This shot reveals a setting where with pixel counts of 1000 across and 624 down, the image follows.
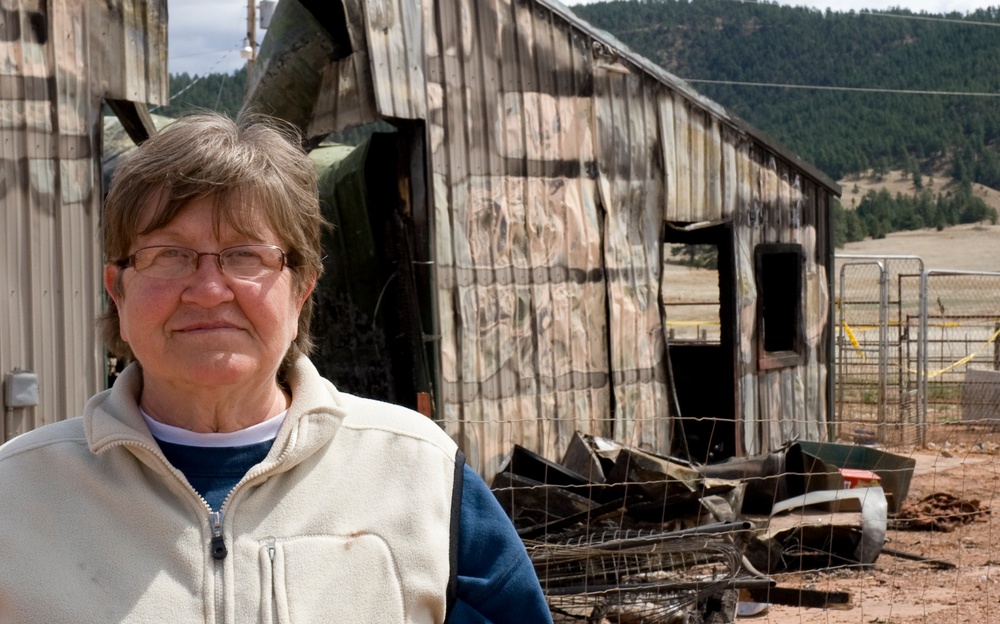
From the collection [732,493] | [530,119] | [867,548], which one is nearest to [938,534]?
[867,548]

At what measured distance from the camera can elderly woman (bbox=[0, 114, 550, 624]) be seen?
84.6 inches

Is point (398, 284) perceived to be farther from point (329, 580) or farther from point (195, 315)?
point (329, 580)

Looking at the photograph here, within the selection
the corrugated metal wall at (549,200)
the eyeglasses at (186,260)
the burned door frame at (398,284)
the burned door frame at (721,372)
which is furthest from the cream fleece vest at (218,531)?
the burned door frame at (721,372)

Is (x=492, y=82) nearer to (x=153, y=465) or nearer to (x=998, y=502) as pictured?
(x=998, y=502)

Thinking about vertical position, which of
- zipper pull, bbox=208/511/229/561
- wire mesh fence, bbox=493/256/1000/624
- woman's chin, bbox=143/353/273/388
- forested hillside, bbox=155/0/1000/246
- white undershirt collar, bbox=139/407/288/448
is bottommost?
wire mesh fence, bbox=493/256/1000/624

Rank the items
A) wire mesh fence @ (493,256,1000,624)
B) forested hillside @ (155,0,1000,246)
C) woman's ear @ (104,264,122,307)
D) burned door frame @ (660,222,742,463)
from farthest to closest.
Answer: forested hillside @ (155,0,1000,246), burned door frame @ (660,222,742,463), wire mesh fence @ (493,256,1000,624), woman's ear @ (104,264,122,307)

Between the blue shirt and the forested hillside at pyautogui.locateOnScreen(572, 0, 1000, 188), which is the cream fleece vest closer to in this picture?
the blue shirt

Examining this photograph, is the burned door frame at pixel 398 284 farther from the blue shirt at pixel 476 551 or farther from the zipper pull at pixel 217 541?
the zipper pull at pixel 217 541

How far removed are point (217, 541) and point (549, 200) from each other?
25.7 feet

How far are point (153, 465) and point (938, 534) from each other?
9258 mm

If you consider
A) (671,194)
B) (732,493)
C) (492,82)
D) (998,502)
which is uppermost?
(492,82)

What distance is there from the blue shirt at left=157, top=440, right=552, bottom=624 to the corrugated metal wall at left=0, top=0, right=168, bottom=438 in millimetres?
4791

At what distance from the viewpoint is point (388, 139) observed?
9789mm

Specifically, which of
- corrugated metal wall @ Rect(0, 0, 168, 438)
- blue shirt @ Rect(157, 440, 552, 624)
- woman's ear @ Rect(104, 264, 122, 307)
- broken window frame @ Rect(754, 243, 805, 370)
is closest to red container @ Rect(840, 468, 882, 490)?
broken window frame @ Rect(754, 243, 805, 370)
